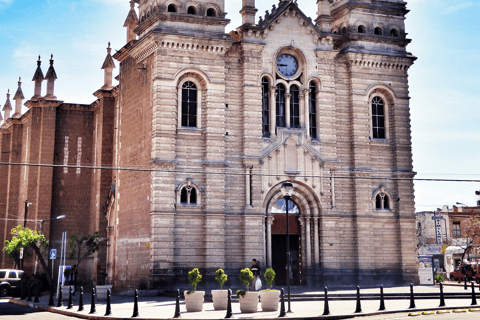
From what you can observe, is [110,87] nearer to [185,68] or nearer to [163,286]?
[185,68]

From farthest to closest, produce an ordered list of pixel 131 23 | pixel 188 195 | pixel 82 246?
pixel 82 246 → pixel 131 23 → pixel 188 195

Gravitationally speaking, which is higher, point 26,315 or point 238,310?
point 238,310

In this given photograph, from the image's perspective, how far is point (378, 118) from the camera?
4100 cm

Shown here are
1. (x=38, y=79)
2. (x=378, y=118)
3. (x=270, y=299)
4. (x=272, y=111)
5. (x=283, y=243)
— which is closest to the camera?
(x=270, y=299)

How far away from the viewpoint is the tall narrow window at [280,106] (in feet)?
127

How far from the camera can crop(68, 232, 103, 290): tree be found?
1714 inches

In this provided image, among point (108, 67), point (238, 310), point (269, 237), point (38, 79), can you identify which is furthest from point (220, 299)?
point (38, 79)

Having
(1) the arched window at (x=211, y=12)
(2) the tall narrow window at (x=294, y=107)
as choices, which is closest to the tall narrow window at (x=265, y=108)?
(2) the tall narrow window at (x=294, y=107)

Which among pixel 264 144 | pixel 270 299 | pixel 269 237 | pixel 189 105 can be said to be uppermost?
pixel 189 105

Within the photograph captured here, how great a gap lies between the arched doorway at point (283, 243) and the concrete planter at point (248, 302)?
14.4 m

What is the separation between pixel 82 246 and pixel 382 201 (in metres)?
22.4

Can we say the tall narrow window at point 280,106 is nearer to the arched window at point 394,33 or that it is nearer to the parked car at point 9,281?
the arched window at point 394,33

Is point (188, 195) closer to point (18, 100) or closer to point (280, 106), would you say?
point (280, 106)

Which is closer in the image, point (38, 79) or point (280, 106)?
point (280, 106)
